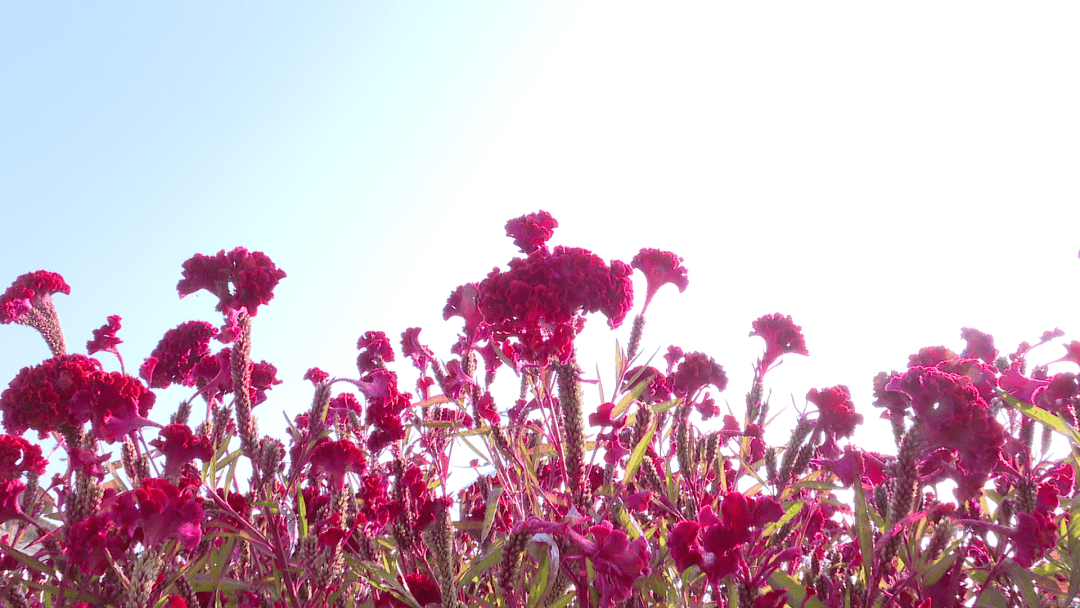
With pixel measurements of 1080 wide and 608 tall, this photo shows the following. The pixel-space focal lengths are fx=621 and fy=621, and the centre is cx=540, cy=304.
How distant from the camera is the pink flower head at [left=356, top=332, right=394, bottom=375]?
3.44 meters

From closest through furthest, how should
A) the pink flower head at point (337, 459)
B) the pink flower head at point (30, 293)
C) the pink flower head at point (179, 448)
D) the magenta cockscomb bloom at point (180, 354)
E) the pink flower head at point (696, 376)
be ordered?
the pink flower head at point (179, 448) < the pink flower head at point (337, 459) < the pink flower head at point (696, 376) < the magenta cockscomb bloom at point (180, 354) < the pink flower head at point (30, 293)

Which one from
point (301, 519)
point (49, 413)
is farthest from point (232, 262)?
point (301, 519)

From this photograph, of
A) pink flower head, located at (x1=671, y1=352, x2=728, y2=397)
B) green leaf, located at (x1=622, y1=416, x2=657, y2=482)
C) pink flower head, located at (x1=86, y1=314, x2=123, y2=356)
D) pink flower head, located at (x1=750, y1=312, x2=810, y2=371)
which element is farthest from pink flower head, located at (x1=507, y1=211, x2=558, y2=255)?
pink flower head, located at (x1=86, y1=314, x2=123, y2=356)

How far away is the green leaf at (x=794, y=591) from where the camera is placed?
5.59ft

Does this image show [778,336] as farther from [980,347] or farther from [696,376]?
[980,347]

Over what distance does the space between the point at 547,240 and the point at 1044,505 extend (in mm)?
1719

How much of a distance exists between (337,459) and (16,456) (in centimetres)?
106

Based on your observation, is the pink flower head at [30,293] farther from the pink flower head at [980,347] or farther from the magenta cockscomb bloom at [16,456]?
the pink flower head at [980,347]

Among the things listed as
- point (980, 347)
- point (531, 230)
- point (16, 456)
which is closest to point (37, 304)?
point (16, 456)

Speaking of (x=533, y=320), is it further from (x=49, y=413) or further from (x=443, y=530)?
(x=49, y=413)

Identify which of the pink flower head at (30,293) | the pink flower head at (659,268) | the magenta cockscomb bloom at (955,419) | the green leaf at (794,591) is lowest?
the green leaf at (794,591)

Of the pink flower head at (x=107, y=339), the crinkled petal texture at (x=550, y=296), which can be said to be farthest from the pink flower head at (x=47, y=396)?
the crinkled petal texture at (x=550, y=296)

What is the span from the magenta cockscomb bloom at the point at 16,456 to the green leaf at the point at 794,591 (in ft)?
8.15

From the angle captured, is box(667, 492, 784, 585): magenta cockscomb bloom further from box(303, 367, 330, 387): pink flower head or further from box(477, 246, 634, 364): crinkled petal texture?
box(303, 367, 330, 387): pink flower head
